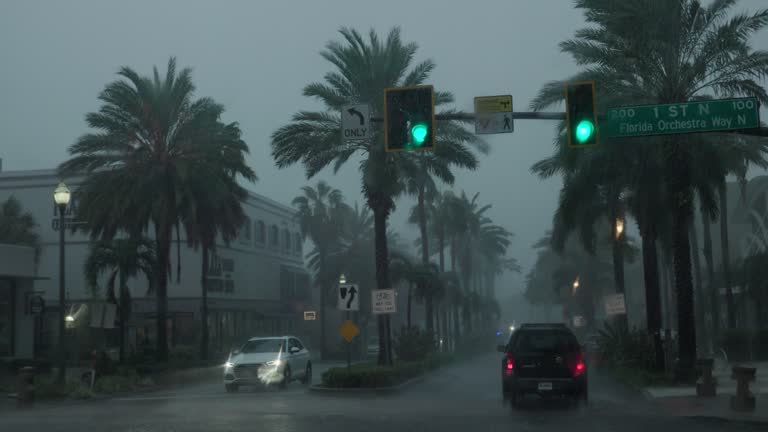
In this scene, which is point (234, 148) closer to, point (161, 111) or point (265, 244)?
point (161, 111)

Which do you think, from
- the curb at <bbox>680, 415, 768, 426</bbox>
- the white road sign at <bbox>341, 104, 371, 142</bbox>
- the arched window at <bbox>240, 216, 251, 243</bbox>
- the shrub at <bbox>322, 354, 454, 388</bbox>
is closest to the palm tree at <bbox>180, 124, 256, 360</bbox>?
the shrub at <bbox>322, 354, 454, 388</bbox>

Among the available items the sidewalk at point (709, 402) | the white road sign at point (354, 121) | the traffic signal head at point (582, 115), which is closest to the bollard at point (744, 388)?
the sidewalk at point (709, 402)

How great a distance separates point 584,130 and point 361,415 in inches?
277

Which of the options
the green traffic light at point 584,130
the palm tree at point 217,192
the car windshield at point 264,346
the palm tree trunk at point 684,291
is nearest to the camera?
the green traffic light at point 584,130

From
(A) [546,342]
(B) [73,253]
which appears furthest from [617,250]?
(B) [73,253]

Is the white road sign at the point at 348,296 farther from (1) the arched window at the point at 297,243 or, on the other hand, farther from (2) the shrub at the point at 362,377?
(1) the arched window at the point at 297,243

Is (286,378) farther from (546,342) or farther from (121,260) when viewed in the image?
(121,260)

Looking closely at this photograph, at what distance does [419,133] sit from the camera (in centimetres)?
1548

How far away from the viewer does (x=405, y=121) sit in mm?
15602

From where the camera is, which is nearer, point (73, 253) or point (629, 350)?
point (629, 350)

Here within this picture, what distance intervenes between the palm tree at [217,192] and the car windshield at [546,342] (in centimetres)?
1786

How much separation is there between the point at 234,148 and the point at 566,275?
39933 millimetres

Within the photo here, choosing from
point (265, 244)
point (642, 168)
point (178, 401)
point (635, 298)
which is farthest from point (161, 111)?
point (635, 298)

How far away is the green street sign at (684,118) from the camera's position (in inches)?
639
